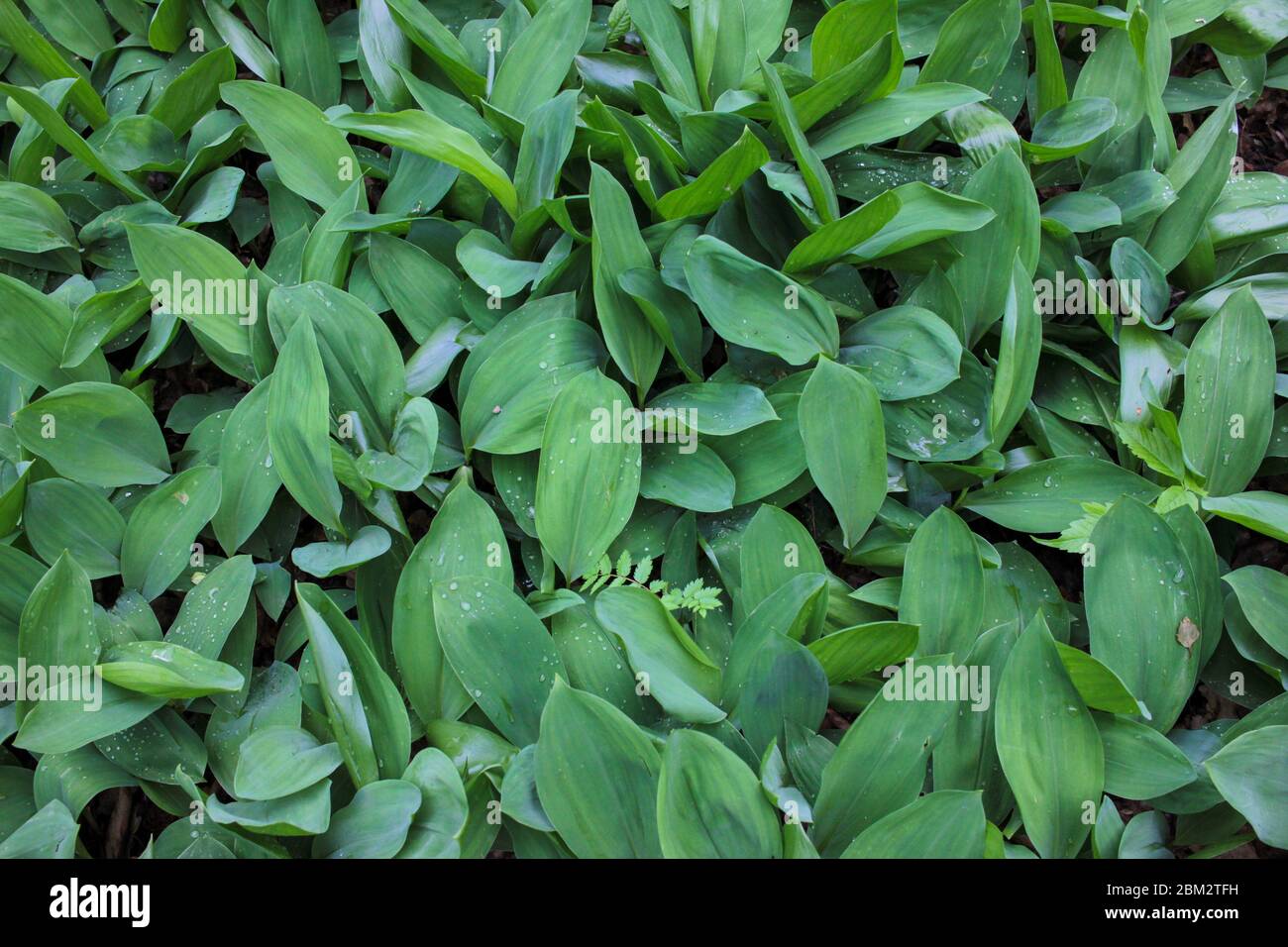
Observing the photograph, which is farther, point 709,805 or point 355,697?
point 355,697

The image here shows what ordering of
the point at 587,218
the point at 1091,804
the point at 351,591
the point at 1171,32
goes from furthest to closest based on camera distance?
the point at 1171,32, the point at 587,218, the point at 351,591, the point at 1091,804

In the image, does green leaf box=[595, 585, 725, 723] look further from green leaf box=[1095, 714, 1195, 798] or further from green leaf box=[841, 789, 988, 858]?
green leaf box=[1095, 714, 1195, 798]

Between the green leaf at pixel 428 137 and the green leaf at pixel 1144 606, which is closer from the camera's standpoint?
the green leaf at pixel 1144 606

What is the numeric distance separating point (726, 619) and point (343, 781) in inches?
27.5

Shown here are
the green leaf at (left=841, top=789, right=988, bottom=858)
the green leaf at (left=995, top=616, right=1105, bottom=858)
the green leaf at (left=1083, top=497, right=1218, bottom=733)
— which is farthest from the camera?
the green leaf at (left=1083, top=497, right=1218, bottom=733)

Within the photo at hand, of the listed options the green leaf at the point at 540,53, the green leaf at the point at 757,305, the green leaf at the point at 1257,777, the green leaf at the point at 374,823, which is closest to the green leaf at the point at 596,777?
the green leaf at the point at 374,823

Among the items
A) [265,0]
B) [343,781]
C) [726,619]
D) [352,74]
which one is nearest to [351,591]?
[343,781]

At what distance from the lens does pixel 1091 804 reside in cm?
162

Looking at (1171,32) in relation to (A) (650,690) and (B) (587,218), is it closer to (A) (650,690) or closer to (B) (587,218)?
(B) (587,218)

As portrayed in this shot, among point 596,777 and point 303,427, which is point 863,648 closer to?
point 596,777

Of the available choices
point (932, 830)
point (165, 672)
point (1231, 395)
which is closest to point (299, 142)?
point (165, 672)

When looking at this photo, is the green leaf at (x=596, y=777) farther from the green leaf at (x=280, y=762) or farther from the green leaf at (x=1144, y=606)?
the green leaf at (x=1144, y=606)

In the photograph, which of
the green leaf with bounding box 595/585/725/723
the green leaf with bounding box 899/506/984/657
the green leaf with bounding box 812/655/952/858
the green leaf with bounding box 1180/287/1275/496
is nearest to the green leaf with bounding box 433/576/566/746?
the green leaf with bounding box 595/585/725/723

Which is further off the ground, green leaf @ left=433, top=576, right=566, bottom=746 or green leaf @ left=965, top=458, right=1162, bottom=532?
green leaf @ left=965, top=458, right=1162, bottom=532
